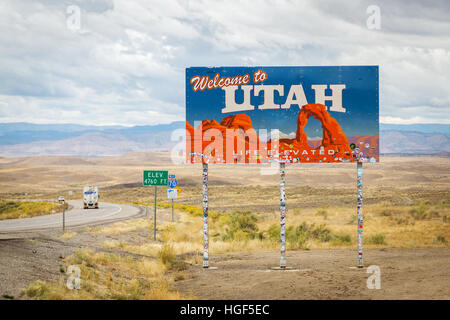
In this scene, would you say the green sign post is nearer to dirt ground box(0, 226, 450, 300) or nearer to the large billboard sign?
dirt ground box(0, 226, 450, 300)

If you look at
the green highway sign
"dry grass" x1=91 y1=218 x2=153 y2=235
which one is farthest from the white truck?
the green highway sign

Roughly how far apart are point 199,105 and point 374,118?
6185 millimetres

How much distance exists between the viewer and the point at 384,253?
2044 cm

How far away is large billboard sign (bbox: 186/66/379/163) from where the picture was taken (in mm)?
16703

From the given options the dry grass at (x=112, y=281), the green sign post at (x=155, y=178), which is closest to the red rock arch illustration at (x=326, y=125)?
the dry grass at (x=112, y=281)

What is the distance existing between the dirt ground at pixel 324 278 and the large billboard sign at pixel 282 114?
153 inches

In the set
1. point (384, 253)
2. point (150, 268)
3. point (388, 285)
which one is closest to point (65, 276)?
point (150, 268)

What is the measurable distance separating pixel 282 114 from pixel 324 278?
227 inches

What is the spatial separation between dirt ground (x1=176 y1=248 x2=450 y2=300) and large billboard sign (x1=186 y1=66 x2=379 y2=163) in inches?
153

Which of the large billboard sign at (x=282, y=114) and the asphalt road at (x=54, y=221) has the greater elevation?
the large billboard sign at (x=282, y=114)

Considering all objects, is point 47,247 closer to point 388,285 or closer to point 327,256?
point 327,256

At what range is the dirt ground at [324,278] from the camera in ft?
42.2

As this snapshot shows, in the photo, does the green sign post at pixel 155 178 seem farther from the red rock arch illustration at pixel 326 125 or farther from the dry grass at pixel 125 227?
the red rock arch illustration at pixel 326 125

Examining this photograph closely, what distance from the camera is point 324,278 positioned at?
14.9m
